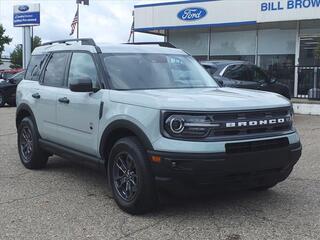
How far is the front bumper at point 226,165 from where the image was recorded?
4.62 metres

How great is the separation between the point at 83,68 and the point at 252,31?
16.3 metres

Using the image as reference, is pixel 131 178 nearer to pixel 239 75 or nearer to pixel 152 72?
pixel 152 72

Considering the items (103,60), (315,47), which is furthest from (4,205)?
(315,47)

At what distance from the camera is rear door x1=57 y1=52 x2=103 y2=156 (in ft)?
19.0

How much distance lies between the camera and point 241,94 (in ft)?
17.9

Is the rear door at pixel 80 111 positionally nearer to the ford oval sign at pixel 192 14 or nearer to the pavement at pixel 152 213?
the pavement at pixel 152 213

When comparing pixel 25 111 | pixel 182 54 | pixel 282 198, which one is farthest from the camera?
pixel 25 111

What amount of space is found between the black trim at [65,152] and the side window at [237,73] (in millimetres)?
5302

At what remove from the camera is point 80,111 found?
6.03 metres

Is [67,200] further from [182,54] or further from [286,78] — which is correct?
[286,78]

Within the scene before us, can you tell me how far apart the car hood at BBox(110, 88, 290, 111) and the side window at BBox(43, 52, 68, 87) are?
1502mm

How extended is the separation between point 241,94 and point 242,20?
15.7m

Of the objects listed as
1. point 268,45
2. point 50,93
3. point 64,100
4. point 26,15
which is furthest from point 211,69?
point 26,15

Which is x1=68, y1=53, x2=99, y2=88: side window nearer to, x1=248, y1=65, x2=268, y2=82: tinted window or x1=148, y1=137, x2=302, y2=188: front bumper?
x1=148, y1=137, x2=302, y2=188: front bumper
